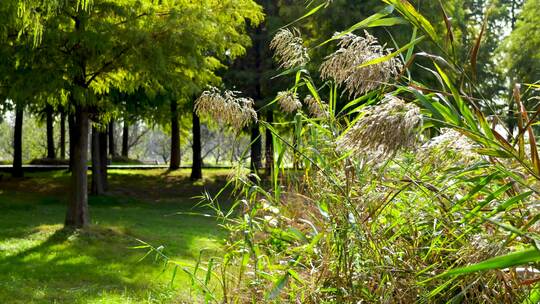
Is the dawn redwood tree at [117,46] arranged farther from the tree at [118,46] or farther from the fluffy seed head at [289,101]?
the fluffy seed head at [289,101]

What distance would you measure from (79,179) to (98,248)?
6.24ft

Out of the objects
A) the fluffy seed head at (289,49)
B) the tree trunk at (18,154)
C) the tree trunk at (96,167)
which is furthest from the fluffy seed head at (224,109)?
the tree trunk at (18,154)

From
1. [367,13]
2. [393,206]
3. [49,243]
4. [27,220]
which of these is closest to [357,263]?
[393,206]

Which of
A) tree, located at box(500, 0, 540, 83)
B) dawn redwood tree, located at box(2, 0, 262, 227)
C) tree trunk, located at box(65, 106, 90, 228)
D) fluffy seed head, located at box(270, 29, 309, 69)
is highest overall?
tree, located at box(500, 0, 540, 83)

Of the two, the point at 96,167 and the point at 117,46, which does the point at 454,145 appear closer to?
the point at 117,46

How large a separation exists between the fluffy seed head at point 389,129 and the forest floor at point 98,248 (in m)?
2.07

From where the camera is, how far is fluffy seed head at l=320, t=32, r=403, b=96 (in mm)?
2740

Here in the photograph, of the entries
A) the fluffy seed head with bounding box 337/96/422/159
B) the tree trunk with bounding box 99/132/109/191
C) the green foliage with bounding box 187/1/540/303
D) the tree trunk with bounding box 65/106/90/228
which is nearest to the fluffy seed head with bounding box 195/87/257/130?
the green foliage with bounding box 187/1/540/303

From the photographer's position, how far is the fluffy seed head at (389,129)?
76.7 inches

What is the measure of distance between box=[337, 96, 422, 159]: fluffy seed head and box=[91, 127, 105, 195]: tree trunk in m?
16.3

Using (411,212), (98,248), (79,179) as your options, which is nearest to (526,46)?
(79,179)

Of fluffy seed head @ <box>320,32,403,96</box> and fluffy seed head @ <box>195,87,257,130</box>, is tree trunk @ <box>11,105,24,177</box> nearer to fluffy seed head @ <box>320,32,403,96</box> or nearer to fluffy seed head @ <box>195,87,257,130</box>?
fluffy seed head @ <box>195,87,257,130</box>

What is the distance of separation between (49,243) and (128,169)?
16.0 m

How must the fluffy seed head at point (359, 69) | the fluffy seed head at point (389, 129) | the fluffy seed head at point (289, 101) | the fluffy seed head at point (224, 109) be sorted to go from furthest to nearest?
the fluffy seed head at point (289, 101), the fluffy seed head at point (224, 109), the fluffy seed head at point (359, 69), the fluffy seed head at point (389, 129)
